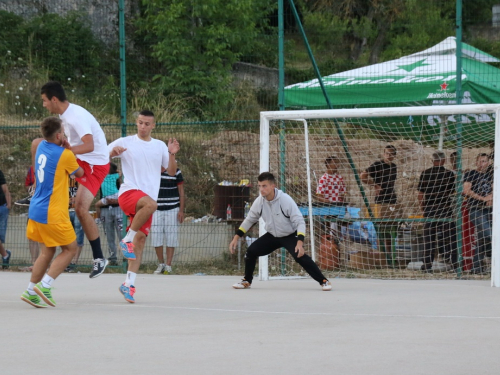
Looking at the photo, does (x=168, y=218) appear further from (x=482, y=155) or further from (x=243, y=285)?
(x=482, y=155)

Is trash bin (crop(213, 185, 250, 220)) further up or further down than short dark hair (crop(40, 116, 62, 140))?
further down

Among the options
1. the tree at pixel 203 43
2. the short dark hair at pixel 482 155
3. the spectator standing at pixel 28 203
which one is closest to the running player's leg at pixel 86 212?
the spectator standing at pixel 28 203

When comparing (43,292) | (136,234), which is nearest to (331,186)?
(136,234)

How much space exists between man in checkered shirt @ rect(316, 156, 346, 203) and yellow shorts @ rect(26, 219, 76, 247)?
504 centimetres

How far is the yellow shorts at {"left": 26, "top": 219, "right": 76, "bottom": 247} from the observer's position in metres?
8.10

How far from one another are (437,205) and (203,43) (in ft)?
21.5

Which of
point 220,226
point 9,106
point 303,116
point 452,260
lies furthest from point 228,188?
point 9,106

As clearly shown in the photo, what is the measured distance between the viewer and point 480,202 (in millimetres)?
11688

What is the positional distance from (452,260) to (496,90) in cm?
279

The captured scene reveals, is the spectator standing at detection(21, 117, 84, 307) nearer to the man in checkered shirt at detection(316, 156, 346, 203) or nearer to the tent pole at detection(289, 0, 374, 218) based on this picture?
the man in checkered shirt at detection(316, 156, 346, 203)

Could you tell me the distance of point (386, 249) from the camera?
40.2ft

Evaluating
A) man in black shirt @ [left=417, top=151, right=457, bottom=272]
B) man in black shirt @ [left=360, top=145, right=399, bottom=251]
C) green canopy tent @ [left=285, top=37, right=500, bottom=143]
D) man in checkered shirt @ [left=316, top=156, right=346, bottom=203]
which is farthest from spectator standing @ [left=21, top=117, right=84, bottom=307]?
man in black shirt @ [left=417, top=151, right=457, bottom=272]

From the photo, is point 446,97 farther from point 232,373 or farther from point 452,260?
point 232,373

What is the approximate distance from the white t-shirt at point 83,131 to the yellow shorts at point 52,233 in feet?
2.71
